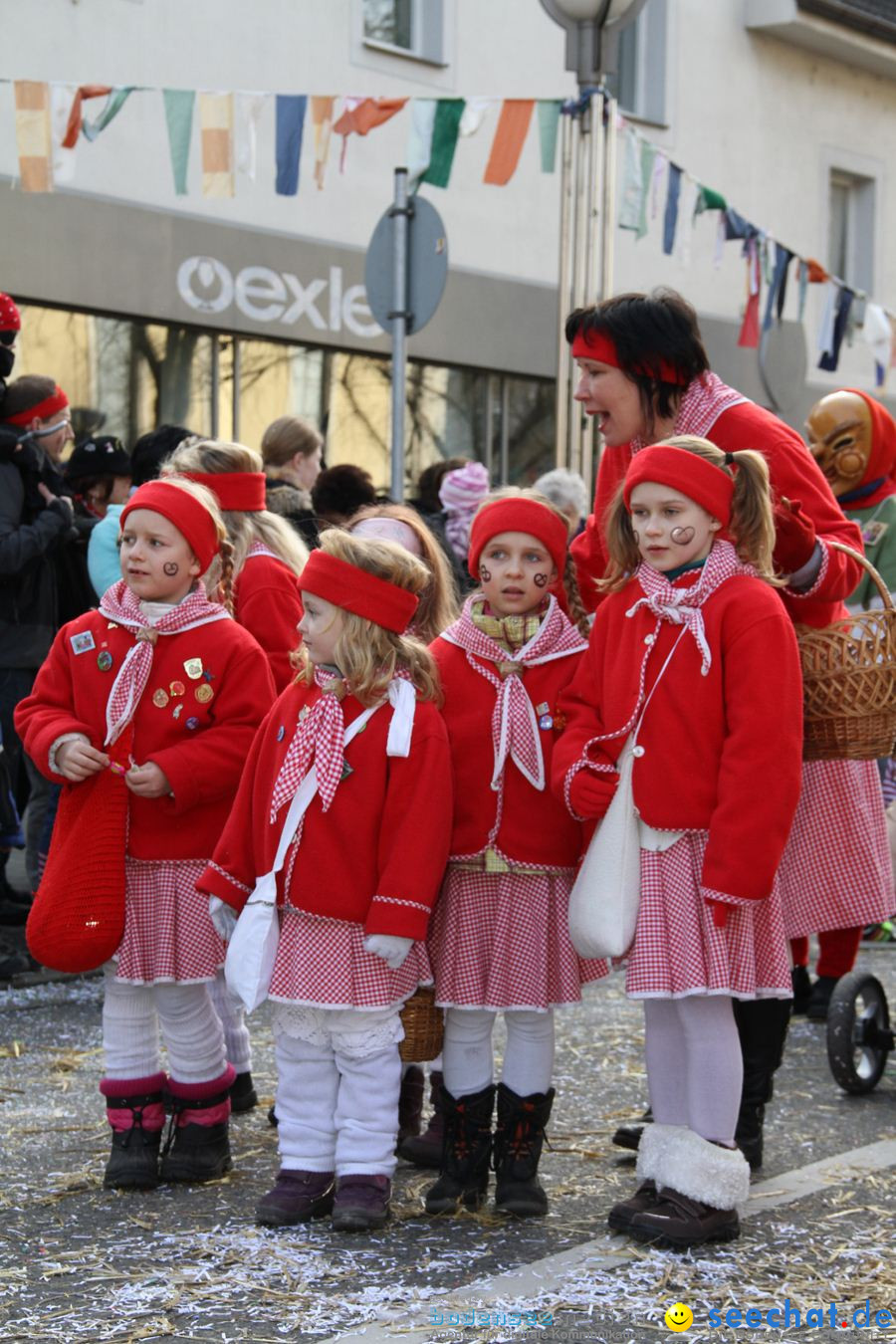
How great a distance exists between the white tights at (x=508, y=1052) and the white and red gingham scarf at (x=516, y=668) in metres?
0.56

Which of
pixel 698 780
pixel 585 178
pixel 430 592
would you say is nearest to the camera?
pixel 698 780

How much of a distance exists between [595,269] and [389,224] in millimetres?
2901

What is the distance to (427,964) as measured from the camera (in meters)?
4.47

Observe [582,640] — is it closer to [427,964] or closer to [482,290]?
[427,964]

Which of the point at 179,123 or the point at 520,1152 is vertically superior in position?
the point at 179,123

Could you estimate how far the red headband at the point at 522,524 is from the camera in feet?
14.9

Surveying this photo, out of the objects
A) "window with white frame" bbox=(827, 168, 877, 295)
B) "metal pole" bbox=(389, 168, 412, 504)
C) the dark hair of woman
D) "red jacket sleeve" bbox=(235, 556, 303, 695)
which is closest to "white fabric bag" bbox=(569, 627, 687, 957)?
the dark hair of woman

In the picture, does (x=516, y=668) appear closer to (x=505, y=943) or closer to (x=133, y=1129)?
(x=505, y=943)

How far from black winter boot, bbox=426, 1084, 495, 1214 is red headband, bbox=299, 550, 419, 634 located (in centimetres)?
115

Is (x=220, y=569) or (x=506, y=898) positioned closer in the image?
(x=506, y=898)

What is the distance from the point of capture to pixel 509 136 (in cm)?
1212

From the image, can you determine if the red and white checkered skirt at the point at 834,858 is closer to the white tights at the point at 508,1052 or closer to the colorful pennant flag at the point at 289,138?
the white tights at the point at 508,1052

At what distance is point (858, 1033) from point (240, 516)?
2.45 m

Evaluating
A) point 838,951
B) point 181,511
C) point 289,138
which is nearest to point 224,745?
point 181,511
